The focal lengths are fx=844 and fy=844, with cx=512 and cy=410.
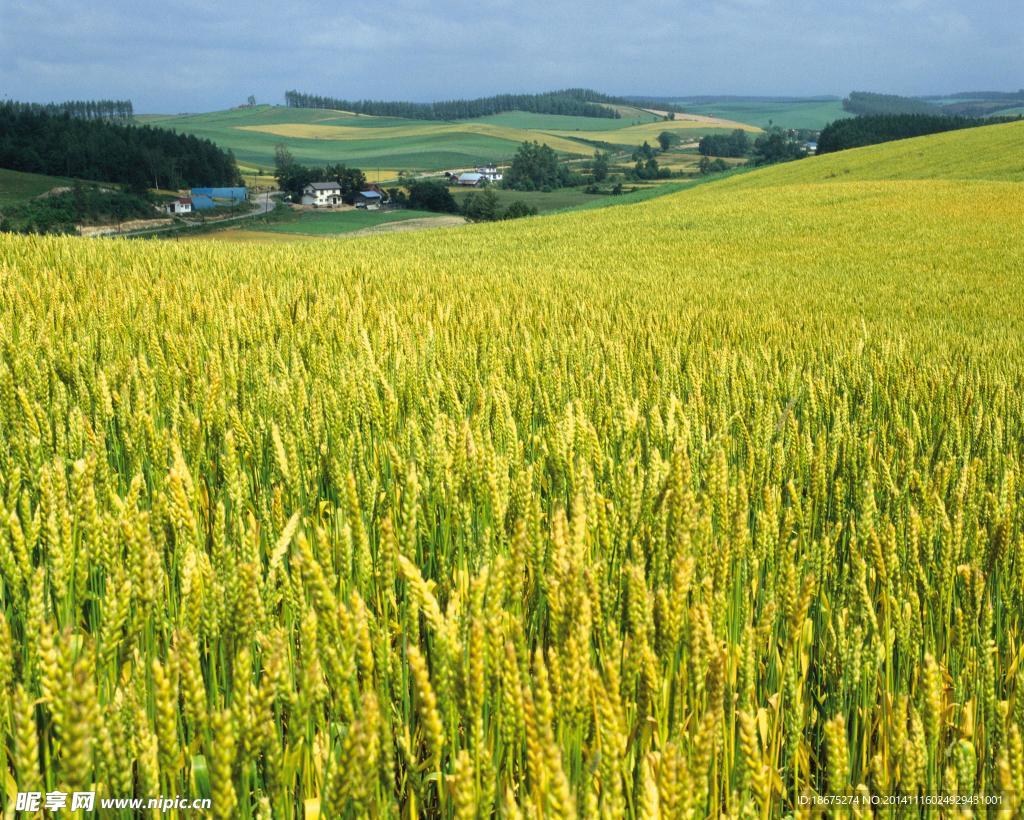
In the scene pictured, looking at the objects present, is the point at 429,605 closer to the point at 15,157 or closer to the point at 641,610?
the point at 641,610

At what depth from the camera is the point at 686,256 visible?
60.3 ft

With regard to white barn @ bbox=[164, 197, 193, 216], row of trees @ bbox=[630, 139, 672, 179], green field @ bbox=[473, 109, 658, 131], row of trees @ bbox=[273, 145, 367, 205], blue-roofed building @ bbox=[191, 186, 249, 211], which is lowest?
white barn @ bbox=[164, 197, 193, 216]

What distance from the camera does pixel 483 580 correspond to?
1044 millimetres

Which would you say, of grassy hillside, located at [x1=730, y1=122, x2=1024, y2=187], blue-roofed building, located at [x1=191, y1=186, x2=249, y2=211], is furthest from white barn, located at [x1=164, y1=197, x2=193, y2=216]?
grassy hillside, located at [x1=730, y1=122, x2=1024, y2=187]

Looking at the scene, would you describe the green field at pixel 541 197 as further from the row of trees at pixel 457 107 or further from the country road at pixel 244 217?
the row of trees at pixel 457 107

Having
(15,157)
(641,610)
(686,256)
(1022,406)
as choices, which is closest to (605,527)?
(641,610)

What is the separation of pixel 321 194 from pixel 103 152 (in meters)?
23.0

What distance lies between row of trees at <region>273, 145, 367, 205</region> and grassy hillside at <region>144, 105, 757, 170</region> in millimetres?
18963

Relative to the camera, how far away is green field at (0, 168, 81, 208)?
76.9m

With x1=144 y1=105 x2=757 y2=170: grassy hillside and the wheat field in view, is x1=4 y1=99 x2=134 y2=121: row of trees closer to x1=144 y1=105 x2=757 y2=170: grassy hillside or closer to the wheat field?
x1=144 y1=105 x2=757 y2=170: grassy hillside

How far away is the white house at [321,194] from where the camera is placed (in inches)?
3610

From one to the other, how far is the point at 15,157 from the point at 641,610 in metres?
105

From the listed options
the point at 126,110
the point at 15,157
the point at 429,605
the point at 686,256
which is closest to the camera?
the point at 429,605

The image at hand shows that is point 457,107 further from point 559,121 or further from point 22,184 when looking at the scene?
point 22,184
